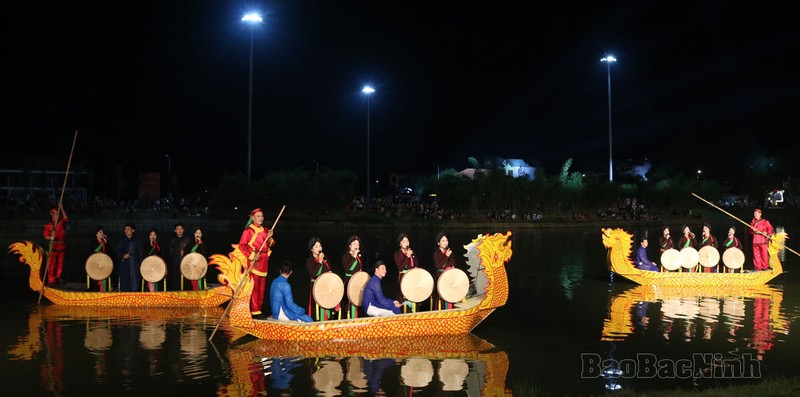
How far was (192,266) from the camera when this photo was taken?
14688 mm

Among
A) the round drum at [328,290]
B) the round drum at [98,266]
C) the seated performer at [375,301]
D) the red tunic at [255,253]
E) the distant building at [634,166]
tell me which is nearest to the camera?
the round drum at [328,290]

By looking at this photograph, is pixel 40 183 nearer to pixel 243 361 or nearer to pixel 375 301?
pixel 375 301

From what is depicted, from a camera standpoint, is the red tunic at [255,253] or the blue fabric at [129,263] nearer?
the red tunic at [255,253]

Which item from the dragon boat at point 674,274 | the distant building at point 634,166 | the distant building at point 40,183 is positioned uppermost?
the distant building at point 634,166

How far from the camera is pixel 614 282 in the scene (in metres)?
19.0

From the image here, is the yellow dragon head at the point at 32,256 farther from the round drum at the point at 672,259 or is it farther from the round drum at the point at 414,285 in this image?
the round drum at the point at 672,259

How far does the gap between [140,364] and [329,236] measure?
26.7 metres

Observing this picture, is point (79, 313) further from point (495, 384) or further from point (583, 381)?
point (583, 381)

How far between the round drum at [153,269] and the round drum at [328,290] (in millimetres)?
5220

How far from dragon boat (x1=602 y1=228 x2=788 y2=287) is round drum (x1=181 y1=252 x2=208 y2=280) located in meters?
10.1

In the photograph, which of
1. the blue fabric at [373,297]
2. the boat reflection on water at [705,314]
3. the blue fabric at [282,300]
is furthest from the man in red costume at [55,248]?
the boat reflection on water at [705,314]

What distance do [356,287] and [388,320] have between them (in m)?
0.87

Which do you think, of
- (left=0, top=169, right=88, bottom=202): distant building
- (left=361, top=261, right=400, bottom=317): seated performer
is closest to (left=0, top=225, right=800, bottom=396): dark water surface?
(left=361, top=261, right=400, bottom=317): seated performer

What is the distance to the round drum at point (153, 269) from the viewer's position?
14.6 m
